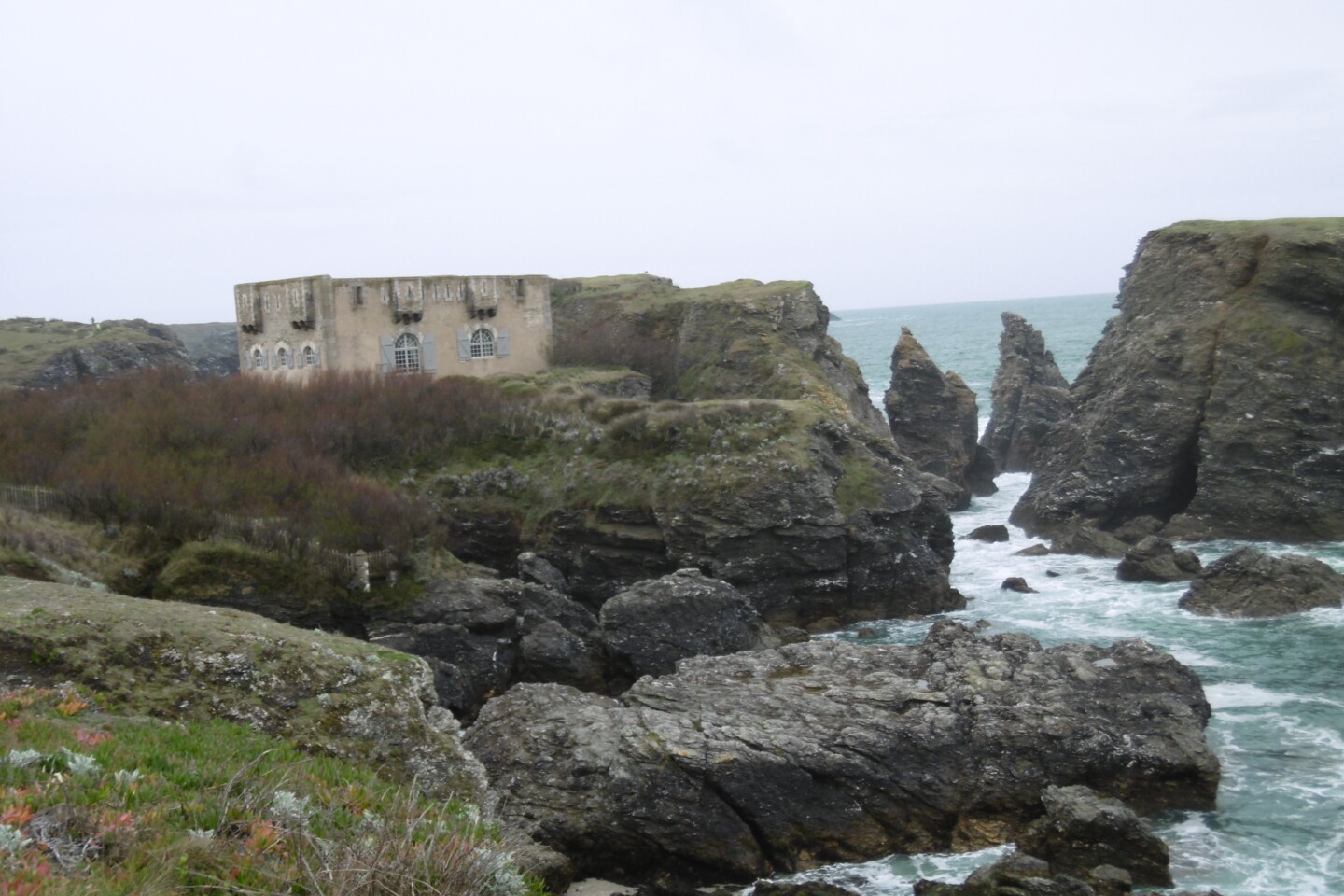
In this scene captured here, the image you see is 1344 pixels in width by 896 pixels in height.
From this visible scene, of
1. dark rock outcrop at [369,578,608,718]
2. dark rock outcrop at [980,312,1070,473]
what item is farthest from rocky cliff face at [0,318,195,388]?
dark rock outcrop at [980,312,1070,473]

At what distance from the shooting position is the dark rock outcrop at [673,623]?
77.6 feet

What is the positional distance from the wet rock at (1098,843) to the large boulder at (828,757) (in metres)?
1.02

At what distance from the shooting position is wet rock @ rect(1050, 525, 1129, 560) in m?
37.3

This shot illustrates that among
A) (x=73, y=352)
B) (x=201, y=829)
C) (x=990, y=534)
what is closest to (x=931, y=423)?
(x=990, y=534)

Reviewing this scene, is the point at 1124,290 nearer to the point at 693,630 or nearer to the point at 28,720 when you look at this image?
the point at 693,630

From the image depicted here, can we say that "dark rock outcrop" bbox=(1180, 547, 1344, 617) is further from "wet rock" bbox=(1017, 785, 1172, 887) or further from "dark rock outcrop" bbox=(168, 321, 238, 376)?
"dark rock outcrop" bbox=(168, 321, 238, 376)

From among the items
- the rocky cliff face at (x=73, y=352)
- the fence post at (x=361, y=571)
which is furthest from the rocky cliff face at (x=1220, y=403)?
the rocky cliff face at (x=73, y=352)

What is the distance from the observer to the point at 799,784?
17094 mm

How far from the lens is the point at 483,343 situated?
47.2m

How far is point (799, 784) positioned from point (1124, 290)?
3589 centimetres

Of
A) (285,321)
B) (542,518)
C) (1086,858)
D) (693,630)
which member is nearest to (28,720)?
(1086,858)

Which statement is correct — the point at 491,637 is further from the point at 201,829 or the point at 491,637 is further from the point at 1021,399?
the point at 1021,399

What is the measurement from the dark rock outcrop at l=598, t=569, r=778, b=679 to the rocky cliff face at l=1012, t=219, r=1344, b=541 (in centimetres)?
2082

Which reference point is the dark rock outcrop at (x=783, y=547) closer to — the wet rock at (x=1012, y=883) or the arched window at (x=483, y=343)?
the wet rock at (x=1012, y=883)
